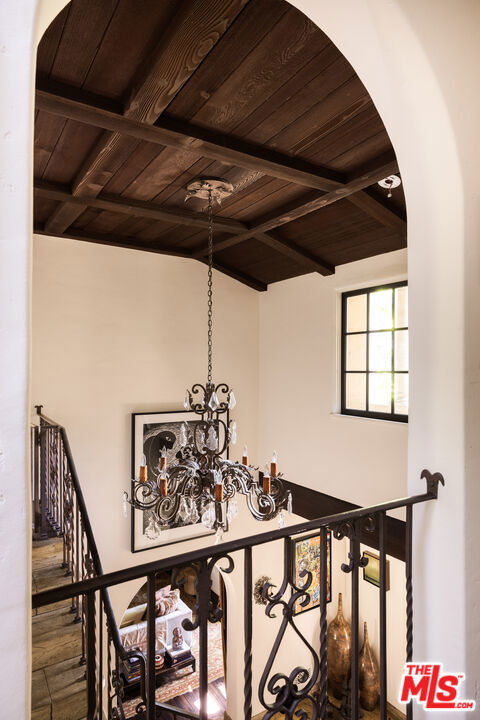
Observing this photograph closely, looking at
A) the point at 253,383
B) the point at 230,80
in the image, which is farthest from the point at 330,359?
the point at 230,80

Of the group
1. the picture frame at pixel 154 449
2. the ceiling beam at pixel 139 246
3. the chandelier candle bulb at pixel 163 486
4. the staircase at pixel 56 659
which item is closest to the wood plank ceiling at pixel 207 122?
the ceiling beam at pixel 139 246

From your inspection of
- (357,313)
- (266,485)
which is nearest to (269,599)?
(266,485)

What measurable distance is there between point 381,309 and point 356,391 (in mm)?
862

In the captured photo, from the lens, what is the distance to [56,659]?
2.49m

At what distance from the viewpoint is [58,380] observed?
429 centimetres

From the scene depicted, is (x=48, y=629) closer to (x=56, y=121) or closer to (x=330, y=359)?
(x=56, y=121)

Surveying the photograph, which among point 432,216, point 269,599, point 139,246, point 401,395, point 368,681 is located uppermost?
point 139,246

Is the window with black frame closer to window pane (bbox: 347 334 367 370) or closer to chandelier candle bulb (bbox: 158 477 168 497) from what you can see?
window pane (bbox: 347 334 367 370)

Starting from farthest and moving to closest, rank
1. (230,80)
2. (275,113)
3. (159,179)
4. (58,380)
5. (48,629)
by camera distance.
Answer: (58,380)
(159,179)
(48,629)
(275,113)
(230,80)

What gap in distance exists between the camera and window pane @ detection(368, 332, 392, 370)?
4.08 metres

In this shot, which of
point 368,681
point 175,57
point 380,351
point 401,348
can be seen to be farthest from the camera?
point 368,681

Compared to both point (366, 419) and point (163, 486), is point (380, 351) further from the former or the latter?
point (163, 486)

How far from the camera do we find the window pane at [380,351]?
161 inches

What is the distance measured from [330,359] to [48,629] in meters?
3.26
